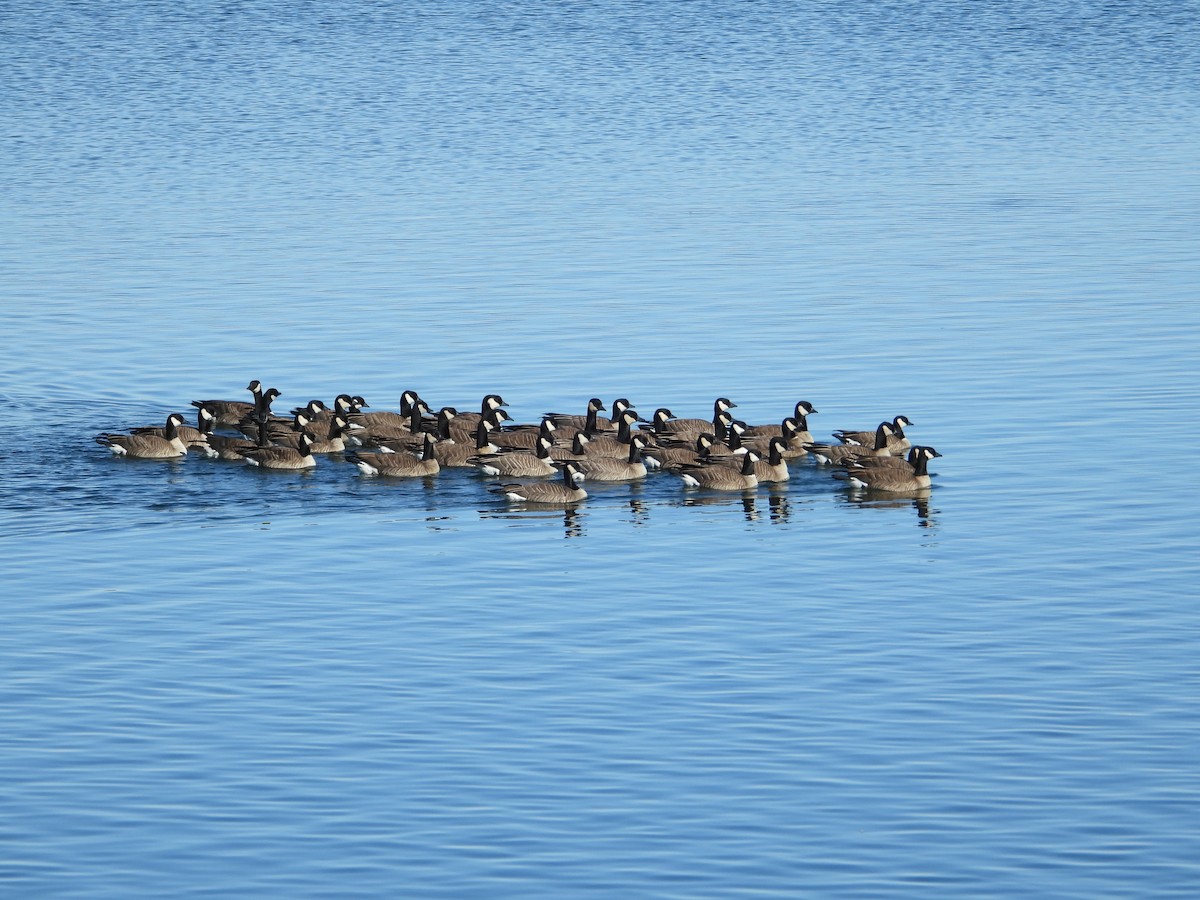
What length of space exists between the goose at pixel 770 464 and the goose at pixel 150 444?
23.7 feet

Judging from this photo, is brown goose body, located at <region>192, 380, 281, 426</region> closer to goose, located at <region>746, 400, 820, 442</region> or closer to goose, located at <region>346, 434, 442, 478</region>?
goose, located at <region>346, 434, 442, 478</region>

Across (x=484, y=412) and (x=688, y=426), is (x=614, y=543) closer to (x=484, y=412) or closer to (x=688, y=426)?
(x=688, y=426)

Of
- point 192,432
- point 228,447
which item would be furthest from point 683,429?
point 192,432

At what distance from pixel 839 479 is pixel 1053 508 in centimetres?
358

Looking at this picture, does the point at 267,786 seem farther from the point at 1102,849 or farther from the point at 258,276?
the point at 258,276

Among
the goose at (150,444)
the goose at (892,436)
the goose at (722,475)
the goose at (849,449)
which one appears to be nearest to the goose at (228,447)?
the goose at (150,444)

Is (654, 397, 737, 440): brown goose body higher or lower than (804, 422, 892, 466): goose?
higher

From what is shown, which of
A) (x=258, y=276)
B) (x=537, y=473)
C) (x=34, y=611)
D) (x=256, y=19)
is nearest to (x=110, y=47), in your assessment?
(x=256, y=19)

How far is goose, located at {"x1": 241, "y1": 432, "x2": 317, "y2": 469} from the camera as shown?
29.4m

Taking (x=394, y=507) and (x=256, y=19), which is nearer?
(x=394, y=507)

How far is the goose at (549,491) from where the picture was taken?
27766 mm

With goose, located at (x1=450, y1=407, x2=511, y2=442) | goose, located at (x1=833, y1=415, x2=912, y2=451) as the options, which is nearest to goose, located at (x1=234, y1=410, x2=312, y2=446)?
goose, located at (x1=450, y1=407, x2=511, y2=442)

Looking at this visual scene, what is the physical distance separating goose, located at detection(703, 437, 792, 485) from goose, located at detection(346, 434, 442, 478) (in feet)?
12.3

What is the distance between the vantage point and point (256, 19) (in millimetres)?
88250
